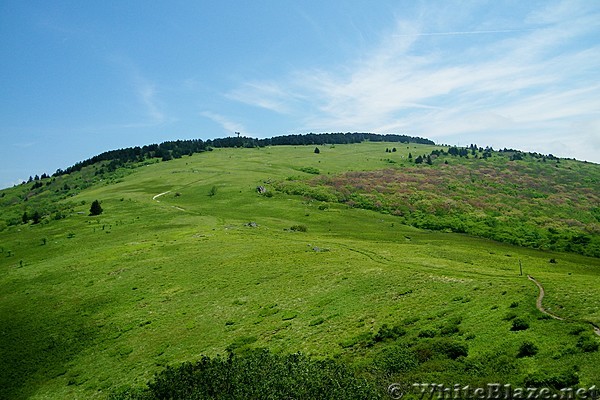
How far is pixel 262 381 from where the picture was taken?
25.1 m

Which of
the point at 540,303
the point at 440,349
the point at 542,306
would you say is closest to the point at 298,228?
the point at 540,303

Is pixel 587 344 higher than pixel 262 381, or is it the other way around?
pixel 587 344

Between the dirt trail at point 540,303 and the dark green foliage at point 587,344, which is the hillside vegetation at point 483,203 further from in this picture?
the dark green foliage at point 587,344

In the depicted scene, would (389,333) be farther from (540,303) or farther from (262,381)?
(540,303)

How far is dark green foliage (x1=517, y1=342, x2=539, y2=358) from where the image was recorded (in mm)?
23125

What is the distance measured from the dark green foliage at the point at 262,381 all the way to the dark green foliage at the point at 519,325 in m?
11.7

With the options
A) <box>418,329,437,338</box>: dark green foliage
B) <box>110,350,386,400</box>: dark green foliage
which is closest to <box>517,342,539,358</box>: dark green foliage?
<box>418,329,437,338</box>: dark green foliage

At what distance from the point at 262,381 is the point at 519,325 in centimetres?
1920

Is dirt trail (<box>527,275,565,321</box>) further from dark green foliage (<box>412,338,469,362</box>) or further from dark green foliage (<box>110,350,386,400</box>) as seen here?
dark green foliage (<box>110,350,386,400</box>)

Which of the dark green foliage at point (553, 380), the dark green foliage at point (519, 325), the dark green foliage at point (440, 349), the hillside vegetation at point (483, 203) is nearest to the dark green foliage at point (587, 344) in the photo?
the dark green foliage at point (553, 380)

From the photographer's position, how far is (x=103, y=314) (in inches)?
1933

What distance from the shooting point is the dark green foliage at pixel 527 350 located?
23125 mm

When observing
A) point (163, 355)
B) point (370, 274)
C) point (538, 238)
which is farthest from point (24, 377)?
point (538, 238)

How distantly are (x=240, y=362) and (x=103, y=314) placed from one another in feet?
97.4
